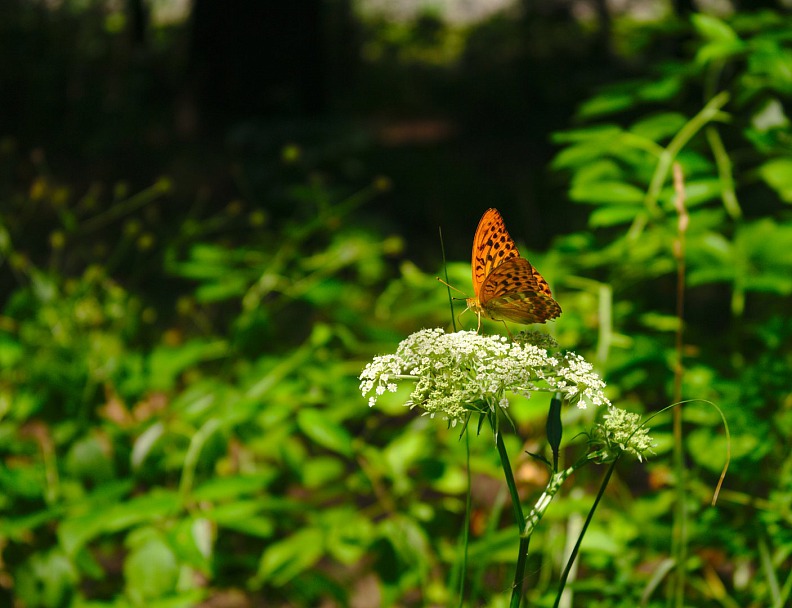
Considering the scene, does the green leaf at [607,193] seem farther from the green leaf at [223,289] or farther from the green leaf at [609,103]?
the green leaf at [223,289]

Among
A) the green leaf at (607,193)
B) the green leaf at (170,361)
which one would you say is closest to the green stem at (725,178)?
the green leaf at (607,193)

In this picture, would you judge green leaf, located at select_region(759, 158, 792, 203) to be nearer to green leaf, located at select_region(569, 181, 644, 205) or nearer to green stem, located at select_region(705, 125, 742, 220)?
green stem, located at select_region(705, 125, 742, 220)

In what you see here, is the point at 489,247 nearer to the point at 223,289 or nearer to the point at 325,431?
the point at 325,431

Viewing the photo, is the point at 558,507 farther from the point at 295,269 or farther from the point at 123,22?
the point at 123,22

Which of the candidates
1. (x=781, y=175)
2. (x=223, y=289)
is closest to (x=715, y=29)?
(x=781, y=175)

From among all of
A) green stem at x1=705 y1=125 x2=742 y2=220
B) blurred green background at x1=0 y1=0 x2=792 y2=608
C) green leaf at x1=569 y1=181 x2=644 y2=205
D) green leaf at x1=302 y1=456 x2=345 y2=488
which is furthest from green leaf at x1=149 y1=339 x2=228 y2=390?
green stem at x1=705 y1=125 x2=742 y2=220
